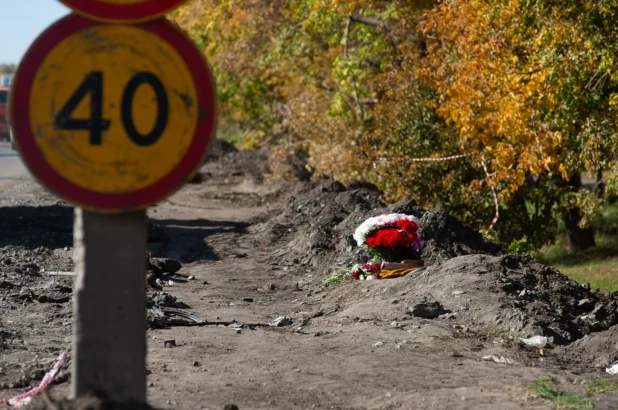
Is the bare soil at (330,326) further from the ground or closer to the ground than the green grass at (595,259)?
further from the ground

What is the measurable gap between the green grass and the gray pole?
1323 cm

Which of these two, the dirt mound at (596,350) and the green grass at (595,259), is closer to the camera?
the dirt mound at (596,350)

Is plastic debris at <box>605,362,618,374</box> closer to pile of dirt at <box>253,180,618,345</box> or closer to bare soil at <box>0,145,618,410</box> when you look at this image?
bare soil at <box>0,145,618,410</box>

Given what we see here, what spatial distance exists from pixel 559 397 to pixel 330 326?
11.1ft

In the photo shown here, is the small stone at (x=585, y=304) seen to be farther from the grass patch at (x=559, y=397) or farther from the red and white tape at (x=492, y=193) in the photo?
the red and white tape at (x=492, y=193)

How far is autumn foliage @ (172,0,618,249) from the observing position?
44.8ft

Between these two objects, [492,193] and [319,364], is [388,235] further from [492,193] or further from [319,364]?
[492,193]

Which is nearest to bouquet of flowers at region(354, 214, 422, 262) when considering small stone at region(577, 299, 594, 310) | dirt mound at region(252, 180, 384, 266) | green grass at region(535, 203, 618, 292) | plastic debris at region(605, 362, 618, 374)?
dirt mound at region(252, 180, 384, 266)

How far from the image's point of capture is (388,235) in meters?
11.4

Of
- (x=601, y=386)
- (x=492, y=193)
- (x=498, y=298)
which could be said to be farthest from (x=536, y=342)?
(x=492, y=193)

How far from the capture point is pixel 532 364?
7379 millimetres

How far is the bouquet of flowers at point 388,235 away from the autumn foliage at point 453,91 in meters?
3.24

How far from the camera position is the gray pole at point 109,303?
3787mm

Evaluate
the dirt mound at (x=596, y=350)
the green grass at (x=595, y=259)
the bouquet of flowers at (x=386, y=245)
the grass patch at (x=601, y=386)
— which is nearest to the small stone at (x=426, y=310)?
the dirt mound at (x=596, y=350)
